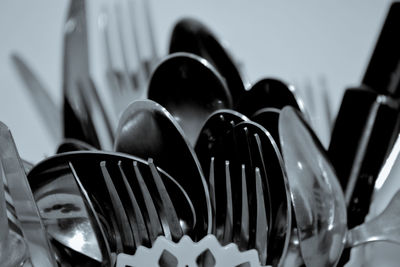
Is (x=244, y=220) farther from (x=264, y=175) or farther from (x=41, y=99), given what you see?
(x=41, y=99)

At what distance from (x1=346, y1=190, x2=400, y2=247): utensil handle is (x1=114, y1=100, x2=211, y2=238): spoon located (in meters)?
0.11

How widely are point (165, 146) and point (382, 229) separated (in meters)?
0.17

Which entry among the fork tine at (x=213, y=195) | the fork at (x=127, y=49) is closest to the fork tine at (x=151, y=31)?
the fork at (x=127, y=49)

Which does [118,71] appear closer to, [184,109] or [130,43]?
[130,43]

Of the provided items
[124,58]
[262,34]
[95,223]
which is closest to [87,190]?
[95,223]

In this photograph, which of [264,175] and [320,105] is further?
[320,105]

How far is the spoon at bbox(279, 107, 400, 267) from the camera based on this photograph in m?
0.32

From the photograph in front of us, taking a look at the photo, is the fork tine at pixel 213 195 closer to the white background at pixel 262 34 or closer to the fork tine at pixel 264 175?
the fork tine at pixel 264 175

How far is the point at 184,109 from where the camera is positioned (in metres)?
0.40

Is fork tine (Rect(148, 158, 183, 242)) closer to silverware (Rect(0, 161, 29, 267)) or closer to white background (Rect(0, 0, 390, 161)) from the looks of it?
silverware (Rect(0, 161, 29, 267))

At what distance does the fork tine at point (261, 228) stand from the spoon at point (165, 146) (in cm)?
3

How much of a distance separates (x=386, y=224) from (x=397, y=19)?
160mm

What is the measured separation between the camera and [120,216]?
0.31 metres

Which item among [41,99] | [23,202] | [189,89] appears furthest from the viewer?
[41,99]
